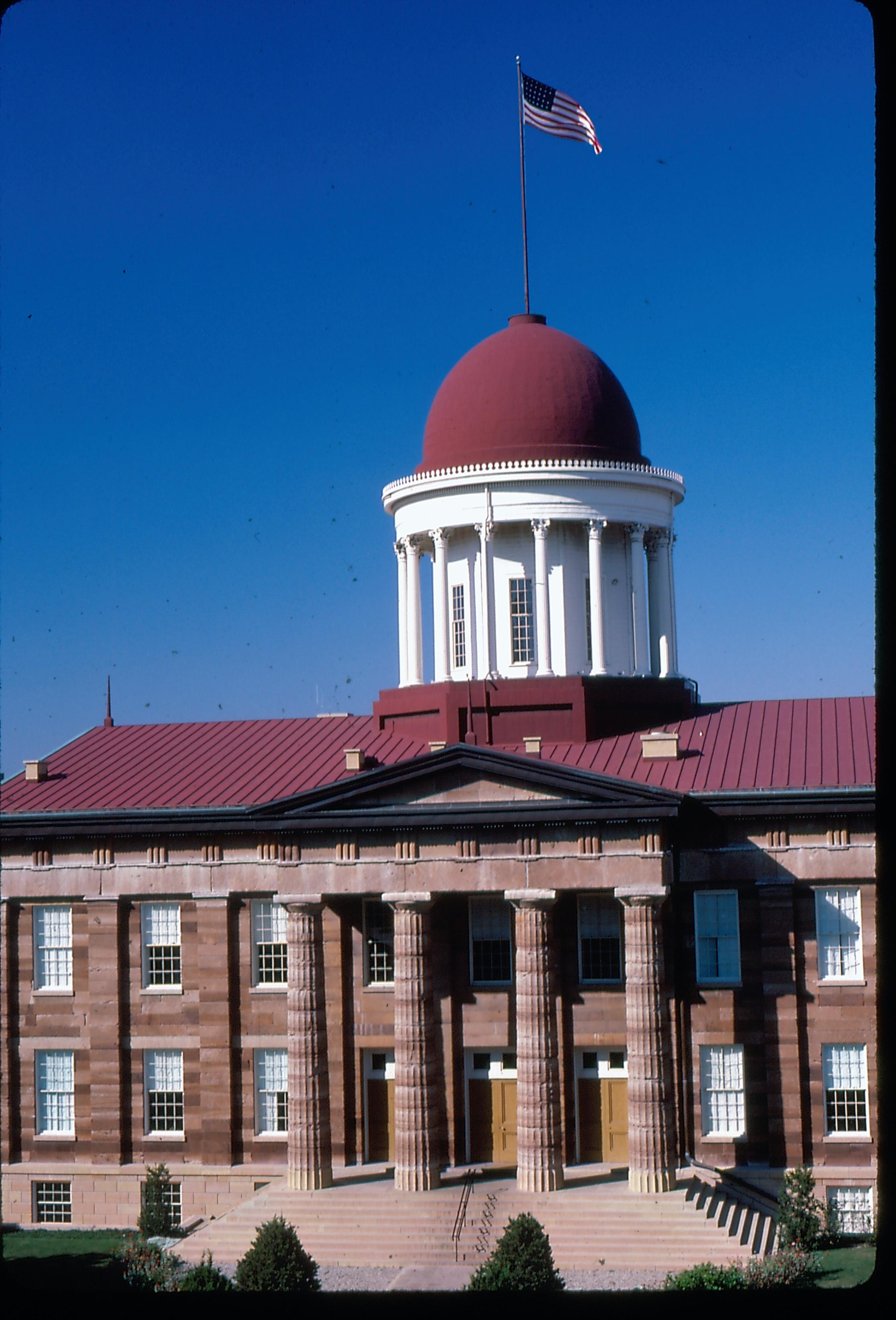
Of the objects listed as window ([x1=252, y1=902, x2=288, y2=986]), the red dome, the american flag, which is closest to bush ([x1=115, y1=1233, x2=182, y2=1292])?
window ([x1=252, y1=902, x2=288, y2=986])

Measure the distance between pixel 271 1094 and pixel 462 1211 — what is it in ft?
25.9

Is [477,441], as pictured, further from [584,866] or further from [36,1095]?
[36,1095]

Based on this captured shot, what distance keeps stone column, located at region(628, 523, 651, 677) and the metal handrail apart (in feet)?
54.4

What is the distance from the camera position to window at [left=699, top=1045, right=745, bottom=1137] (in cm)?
3934

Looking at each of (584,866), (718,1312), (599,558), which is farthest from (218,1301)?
(599,558)

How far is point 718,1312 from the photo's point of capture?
8.88 metres

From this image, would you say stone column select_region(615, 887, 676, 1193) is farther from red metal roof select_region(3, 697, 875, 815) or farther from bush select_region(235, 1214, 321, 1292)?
bush select_region(235, 1214, 321, 1292)

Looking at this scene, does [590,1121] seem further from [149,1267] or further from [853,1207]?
[149,1267]

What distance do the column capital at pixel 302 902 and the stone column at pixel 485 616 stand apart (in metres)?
10.2

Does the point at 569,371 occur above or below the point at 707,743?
above

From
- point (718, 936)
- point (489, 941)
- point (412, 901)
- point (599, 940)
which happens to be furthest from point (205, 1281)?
point (718, 936)

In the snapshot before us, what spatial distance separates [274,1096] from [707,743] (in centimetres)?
1594

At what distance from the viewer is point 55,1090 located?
4309cm

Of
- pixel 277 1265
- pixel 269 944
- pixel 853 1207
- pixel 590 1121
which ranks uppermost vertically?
pixel 269 944
